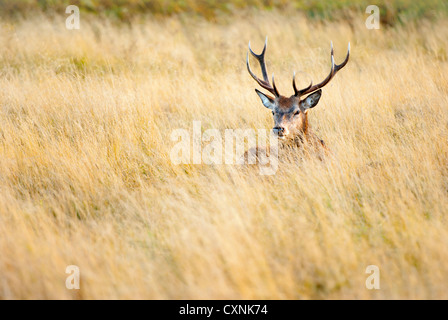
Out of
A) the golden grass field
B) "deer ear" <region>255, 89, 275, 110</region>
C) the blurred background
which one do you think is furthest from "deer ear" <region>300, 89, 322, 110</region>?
the blurred background

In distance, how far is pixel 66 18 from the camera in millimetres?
12438

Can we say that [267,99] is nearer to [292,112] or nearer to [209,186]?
[292,112]

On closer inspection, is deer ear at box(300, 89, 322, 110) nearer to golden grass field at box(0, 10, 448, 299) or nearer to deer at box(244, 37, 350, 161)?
deer at box(244, 37, 350, 161)

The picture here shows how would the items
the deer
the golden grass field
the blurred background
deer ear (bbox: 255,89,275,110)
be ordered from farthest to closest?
1. the blurred background
2. deer ear (bbox: 255,89,275,110)
3. the deer
4. the golden grass field

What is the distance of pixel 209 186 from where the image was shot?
462 centimetres

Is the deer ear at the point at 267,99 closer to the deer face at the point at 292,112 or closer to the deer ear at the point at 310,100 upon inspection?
the deer face at the point at 292,112

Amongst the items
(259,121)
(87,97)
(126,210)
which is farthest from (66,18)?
(126,210)

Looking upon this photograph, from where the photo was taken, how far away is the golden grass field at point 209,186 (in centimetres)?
314

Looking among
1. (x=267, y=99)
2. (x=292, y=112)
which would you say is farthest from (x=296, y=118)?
(x=267, y=99)

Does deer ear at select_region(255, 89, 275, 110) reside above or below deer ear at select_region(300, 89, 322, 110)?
above

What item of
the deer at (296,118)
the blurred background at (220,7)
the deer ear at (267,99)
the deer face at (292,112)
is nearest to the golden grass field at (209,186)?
the deer at (296,118)

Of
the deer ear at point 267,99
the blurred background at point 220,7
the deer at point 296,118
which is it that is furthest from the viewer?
the blurred background at point 220,7

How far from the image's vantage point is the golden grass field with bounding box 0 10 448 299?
10.3 feet
